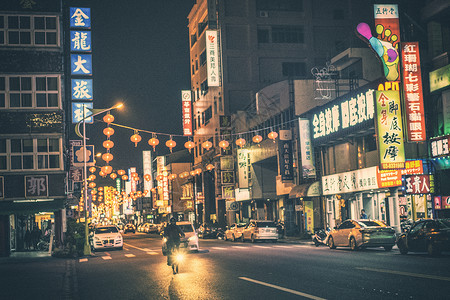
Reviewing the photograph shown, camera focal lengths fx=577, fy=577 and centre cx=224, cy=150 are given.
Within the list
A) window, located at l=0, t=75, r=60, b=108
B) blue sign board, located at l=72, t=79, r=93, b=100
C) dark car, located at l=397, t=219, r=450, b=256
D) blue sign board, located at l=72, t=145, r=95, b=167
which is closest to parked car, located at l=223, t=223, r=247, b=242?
blue sign board, located at l=72, t=145, r=95, b=167

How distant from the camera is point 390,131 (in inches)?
1200

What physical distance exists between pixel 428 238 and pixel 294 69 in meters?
51.1

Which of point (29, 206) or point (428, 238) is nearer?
point (428, 238)

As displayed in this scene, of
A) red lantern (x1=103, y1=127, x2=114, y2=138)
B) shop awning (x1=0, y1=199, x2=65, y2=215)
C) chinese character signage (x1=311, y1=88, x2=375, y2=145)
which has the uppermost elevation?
chinese character signage (x1=311, y1=88, x2=375, y2=145)

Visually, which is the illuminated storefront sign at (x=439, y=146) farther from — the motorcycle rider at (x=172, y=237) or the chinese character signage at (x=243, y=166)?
the chinese character signage at (x=243, y=166)

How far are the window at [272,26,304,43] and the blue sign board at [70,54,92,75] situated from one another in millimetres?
40788

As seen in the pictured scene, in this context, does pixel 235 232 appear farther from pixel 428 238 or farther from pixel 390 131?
pixel 428 238

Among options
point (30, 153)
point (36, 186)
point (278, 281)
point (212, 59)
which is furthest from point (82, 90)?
point (212, 59)

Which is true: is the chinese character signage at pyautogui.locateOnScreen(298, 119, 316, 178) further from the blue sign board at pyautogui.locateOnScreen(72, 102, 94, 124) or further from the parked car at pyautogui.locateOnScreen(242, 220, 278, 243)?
the blue sign board at pyautogui.locateOnScreen(72, 102, 94, 124)

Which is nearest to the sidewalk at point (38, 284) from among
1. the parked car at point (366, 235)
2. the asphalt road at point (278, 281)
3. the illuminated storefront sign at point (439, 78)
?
the asphalt road at point (278, 281)

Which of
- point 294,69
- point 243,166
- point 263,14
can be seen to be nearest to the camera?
point 243,166

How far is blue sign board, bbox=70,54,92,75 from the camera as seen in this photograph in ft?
110

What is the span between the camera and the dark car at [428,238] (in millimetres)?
20344

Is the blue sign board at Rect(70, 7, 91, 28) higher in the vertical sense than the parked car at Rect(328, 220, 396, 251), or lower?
higher
